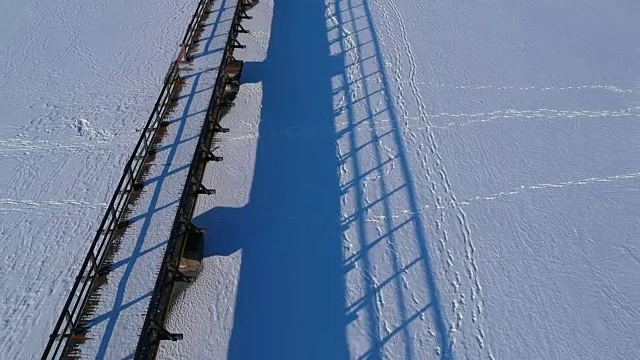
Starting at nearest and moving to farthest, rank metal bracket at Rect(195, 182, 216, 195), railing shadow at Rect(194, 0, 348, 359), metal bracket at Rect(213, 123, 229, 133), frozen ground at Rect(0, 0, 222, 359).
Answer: railing shadow at Rect(194, 0, 348, 359), frozen ground at Rect(0, 0, 222, 359), metal bracket at Rect(195, 182, 216, 195), metal bracket at Rect(213, 123, 229, 133)

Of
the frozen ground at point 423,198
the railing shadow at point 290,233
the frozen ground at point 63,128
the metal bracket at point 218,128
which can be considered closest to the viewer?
the railing shadow at point 290,233

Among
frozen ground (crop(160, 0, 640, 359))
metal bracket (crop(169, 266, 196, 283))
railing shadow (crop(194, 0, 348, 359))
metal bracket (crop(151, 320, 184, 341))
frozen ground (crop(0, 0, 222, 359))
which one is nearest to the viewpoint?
metal bracket (crop(151, 320, 184, 341))

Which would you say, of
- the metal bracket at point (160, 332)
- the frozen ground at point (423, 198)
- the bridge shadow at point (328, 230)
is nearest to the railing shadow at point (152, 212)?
the metal bracket at point (160, 332)

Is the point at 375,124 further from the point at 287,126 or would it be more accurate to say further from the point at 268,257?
the point at 268,257

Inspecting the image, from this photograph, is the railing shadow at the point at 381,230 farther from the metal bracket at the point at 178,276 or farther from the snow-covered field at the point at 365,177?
the metal bracket at the point at 178,276

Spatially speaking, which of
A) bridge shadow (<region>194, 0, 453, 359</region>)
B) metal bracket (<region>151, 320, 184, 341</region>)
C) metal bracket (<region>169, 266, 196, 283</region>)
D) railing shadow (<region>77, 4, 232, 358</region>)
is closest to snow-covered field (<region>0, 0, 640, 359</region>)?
bridge shadow (<region>194, 0, 453, 359</region>)

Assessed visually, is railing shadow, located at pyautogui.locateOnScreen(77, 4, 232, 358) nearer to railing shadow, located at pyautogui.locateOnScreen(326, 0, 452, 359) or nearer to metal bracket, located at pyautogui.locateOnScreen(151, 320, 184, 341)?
metal bracket, located at pyautogui.locateOnScreen(151, 320, 184, 341)

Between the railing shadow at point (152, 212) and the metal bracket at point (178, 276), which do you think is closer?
the railing shadow at point (152, 212)
